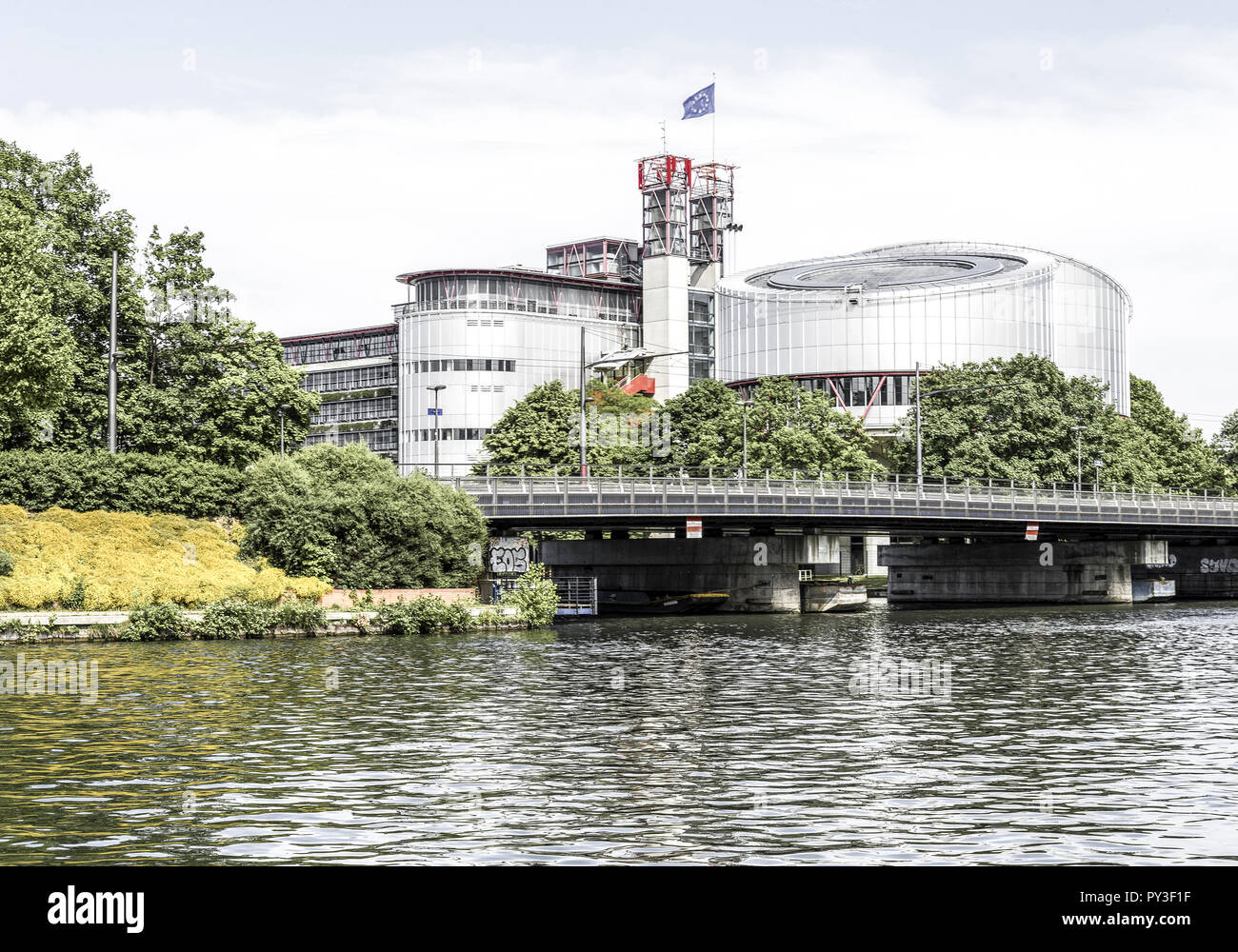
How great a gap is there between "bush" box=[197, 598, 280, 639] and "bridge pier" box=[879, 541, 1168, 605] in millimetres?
63522

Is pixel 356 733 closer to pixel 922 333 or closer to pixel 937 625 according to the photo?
pixel 937 625

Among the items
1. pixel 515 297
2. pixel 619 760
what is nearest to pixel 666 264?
pixel 515 297

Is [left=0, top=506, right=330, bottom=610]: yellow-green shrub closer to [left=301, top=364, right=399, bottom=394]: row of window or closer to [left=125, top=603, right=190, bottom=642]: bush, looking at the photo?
[left=125, top=603, right=190, bottom=642]: bush

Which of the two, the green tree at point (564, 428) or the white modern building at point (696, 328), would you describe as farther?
the white modern building at point (696, 328)

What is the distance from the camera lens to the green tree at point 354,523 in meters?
64.5

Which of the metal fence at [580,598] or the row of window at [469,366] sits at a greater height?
the row of window at [469,366]

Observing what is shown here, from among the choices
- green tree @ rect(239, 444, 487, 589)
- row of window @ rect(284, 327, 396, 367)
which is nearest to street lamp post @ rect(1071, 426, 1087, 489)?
green tree @ rect(239, 444, 487, 589)

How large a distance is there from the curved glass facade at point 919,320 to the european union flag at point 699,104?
74.4ft

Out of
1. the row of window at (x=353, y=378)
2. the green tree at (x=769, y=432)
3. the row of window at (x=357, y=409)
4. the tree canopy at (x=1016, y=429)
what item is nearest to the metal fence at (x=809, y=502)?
the tree canopy at (x=1016, y=429)

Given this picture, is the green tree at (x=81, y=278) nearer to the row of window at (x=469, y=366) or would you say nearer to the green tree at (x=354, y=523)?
the green tree at (x=354, y=523)

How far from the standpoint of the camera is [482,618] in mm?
63719

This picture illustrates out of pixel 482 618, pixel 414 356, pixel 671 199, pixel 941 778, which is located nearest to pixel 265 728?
pixel 941 778

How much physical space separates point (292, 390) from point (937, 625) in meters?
37.9

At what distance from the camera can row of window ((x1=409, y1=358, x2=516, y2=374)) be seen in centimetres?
17012
